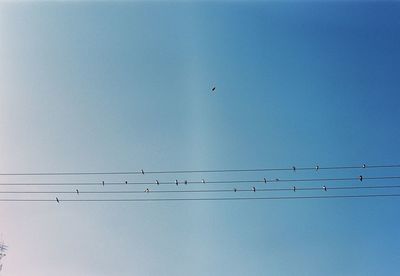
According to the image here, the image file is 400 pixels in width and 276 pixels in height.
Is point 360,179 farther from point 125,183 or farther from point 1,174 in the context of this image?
point 1,174

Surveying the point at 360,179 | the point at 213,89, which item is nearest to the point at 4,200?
the point at 213,89

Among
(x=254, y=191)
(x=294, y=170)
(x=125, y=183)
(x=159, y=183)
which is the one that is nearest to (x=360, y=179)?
(x=294, y=170)

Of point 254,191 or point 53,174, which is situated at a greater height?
point 53,174

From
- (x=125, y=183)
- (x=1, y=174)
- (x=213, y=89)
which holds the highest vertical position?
(x=213, y=89)

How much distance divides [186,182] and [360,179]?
509 inches

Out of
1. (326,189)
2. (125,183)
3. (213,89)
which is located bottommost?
(326,189)

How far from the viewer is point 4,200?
3012 cm

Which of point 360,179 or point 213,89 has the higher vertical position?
point 213,89

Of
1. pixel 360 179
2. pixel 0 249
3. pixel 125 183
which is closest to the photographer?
pixel 360 179

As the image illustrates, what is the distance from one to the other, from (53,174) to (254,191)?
16238 millimetres

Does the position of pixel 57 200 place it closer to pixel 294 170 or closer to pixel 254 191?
pixel 254 191

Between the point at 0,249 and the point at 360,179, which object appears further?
the point at 0,249

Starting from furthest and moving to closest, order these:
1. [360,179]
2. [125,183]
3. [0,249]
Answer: [0,249]
[125,183]
[360,179]

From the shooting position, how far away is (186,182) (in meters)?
28.1
